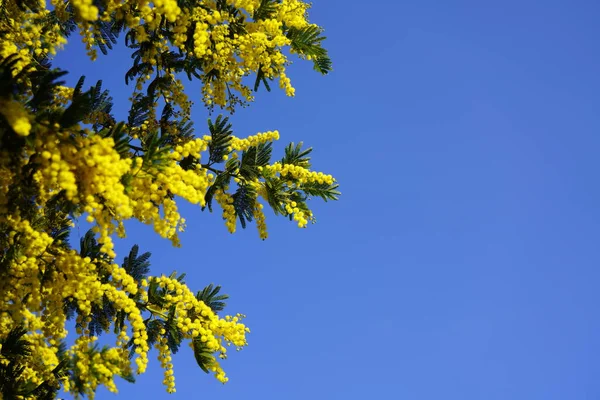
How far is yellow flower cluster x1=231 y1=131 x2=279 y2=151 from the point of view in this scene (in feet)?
22.3

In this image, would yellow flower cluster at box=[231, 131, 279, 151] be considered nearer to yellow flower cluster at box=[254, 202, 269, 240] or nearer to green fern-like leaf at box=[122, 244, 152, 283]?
yellow flower cluster at box=[254, 202, 269, 240]

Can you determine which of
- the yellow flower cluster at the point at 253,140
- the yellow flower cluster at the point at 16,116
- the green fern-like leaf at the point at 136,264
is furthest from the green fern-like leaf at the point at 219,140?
the yellow flower cluster at the point at 16,116

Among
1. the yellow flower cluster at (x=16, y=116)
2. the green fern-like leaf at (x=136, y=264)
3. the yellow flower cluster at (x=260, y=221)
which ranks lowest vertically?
the yellow flower cluster at (x=16, y=116)

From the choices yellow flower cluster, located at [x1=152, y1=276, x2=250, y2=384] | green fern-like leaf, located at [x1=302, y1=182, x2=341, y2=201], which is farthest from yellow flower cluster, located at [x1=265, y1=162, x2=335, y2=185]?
yellow flower cluster, located at [x1=152, y1=276, x2=250, y2=384]

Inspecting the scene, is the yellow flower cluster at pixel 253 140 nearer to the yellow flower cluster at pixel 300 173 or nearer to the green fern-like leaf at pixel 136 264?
the yellow flower cluster at pixel 300 173

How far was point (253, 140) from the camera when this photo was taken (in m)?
6.83

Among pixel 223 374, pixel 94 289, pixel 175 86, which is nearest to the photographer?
pixel 94 289

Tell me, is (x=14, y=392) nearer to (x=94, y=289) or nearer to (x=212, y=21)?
(x=94, y=289)

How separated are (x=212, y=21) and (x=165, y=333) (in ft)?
12.3

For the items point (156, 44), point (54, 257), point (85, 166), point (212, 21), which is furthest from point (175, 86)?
point (85, 166)

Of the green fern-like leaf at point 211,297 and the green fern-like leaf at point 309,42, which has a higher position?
the green fern-like leaf at point 309,42

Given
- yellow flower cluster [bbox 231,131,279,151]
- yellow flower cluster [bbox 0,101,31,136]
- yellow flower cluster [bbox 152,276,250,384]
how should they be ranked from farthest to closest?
yellow flower cluster [bbox 231,131,279,151] < yellow flower cluster [bbox 152,276,250,384] < yellow flower cluster [bbox 0,101,31,136]

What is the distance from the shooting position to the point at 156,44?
7.09m

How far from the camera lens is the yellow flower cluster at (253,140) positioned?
6789mm
